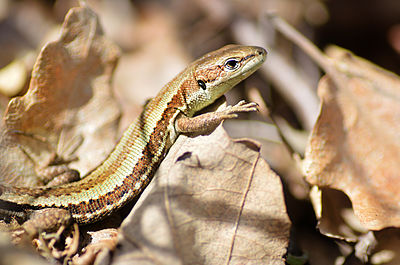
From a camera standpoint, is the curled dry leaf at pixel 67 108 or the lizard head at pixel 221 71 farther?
the lizard head at pixel 221 71

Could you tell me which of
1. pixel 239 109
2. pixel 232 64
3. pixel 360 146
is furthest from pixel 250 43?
pixel 360 146

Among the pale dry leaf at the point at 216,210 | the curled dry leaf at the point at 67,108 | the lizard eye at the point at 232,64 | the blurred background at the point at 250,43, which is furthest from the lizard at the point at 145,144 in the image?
the pale dry leaf at the point at 216,210

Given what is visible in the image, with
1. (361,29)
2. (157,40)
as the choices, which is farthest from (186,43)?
(361,29)

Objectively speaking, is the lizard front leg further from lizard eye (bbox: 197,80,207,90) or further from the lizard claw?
lizard eye (bbox: 197,80,207,90)

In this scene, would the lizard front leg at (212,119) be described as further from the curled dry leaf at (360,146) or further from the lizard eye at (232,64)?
the curled dry leaf at (360,146)

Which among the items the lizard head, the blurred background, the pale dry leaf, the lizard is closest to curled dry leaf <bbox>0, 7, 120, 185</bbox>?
the lizard
